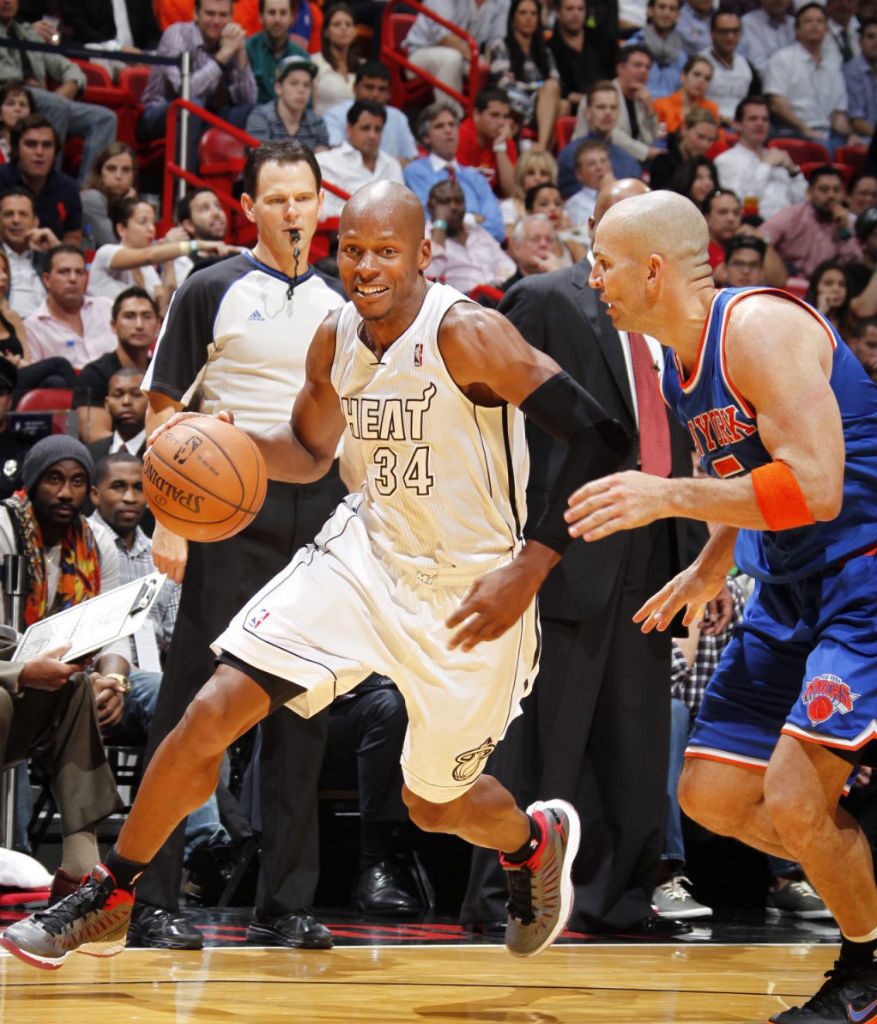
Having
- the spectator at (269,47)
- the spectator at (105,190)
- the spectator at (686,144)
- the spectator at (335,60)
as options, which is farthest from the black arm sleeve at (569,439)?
the spectator at (686,144)

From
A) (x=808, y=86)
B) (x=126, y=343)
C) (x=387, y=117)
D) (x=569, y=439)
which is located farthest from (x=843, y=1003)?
(x=808, y=86)

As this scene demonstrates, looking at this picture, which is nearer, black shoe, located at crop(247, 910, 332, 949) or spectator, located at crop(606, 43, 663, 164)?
black shoe, located at crop(247, 910, 332, 949)

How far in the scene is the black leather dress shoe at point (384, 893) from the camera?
5035mm

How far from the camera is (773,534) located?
3359 millimetres

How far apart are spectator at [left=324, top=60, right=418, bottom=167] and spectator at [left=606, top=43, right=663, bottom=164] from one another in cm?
189

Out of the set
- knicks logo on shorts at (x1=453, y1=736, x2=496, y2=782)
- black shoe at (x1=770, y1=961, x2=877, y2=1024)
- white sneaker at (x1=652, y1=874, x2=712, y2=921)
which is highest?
knicks logo on shorts at (x1=453, y1=736, x2=496, y2=782)

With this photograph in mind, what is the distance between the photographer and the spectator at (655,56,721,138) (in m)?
12.6

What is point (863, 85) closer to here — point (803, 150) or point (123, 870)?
point (803, 150)

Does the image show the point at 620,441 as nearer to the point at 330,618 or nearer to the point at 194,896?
the point at 330,618

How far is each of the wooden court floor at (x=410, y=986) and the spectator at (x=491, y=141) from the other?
309 inches

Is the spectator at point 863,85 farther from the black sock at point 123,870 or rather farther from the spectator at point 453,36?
the black sock at point 123,870

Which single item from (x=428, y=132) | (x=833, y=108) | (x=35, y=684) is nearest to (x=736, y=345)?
(x=35, y=684)

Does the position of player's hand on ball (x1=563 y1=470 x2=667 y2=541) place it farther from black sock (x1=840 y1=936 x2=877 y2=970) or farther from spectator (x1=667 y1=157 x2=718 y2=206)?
spectator (x1=667 y1=157 x2=718 y2=206)

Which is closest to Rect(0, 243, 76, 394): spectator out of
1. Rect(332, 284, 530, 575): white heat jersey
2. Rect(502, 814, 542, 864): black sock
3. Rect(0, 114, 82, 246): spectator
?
Rect(0, 114, 82, 246): spectator
